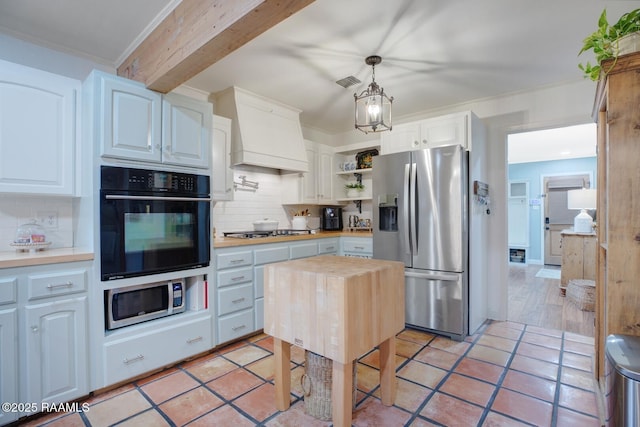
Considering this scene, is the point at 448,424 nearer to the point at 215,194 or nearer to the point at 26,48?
the point at 215,194

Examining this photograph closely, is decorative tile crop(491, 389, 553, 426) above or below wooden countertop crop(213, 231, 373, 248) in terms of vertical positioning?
below

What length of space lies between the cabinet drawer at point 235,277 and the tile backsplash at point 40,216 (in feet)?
3.83

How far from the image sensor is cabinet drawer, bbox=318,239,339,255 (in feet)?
12.2

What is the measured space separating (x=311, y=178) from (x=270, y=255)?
4.66ft

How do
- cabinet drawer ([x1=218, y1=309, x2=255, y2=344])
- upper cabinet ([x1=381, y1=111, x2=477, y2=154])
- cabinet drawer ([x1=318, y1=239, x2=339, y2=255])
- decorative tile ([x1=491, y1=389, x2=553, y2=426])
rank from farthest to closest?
cabinet drawer ([x1=318, y1=239, x2=339, y2=255]), upper cabinet ([x1=381, y1=111, x2=477, y2=154]), cabinet drawer ([x1=218, y1=309, x2=255, y2=344]), decorative tile ([x1=491, y1=389, x2=553, y2=426])

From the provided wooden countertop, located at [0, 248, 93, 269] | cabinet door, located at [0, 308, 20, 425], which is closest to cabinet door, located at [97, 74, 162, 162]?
wooden countertop, located at [0, 248, 93, 269]

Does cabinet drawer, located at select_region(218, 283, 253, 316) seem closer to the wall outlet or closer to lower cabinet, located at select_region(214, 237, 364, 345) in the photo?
lower cabinet, located at select_region(214, 237, 364, 345)

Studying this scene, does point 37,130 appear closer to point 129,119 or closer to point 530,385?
point 129,119

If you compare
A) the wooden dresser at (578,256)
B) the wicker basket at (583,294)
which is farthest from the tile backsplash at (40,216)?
the wooden dresser at (578,256)

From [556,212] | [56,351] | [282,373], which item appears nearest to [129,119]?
[56,351]

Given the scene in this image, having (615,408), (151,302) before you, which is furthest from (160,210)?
(615,408)

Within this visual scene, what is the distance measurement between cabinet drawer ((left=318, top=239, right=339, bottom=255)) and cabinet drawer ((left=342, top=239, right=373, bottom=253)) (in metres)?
0.11

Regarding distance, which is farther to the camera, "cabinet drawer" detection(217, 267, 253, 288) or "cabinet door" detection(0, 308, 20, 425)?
"cabinet drawer" detection(217, 267, 253, 288)

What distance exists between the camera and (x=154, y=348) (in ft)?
7.49
